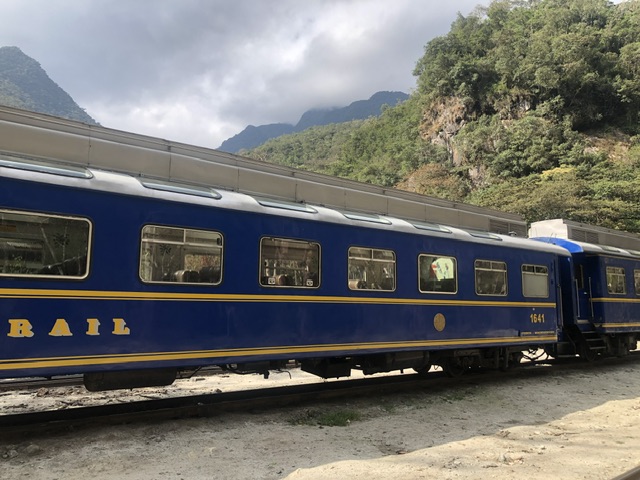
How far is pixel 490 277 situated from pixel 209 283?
587 centimetres

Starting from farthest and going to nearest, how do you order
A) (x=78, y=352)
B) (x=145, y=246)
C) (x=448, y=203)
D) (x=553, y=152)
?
(x=553, y=152)
(x=448, y=203)
(x=145, y=246)
(x=78, y=352)

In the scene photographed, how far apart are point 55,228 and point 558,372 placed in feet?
35.1

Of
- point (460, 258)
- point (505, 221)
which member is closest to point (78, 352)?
point (460, 258)

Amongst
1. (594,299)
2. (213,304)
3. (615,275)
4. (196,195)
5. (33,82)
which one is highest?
(33,82)

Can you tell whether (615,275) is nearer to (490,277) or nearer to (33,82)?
(490,277)

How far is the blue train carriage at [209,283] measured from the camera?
15.8ft

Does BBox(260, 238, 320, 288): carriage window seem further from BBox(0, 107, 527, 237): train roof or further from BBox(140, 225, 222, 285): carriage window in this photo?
BBox(0, 107, 527, 237): train roof

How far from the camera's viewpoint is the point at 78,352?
4.95m

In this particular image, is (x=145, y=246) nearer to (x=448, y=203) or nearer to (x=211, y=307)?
(x=211, y=307)

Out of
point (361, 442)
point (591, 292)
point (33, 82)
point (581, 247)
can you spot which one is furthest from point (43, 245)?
point (33, 82)

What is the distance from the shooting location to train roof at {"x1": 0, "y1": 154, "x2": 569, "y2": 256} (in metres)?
4.98

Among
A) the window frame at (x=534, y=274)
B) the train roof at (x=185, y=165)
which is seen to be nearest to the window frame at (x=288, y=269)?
the train roof at (x=185, y=165)

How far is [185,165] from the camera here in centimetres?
682

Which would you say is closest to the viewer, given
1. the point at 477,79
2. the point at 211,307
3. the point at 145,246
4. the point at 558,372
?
the point at 145,246
